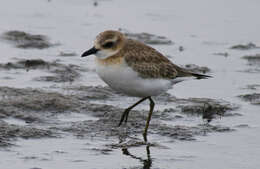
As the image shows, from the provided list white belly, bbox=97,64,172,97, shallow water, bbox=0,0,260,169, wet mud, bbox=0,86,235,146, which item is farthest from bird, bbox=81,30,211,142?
shallow water, bbox=0,0,260,169

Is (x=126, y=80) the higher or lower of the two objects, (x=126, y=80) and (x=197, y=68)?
the higher

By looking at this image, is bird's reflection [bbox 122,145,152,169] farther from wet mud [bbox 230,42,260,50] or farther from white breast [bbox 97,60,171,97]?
wet mud [bbox 230,42,260,50]

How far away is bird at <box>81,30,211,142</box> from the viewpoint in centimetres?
806

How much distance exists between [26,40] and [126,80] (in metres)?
5.38

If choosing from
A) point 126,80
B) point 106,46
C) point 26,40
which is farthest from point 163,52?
point 126,80

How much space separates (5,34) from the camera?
1312cm

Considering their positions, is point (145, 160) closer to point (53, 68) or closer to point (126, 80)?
point (126, 80)

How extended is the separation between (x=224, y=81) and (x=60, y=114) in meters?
3.49

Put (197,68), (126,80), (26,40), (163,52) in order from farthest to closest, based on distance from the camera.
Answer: (163,52) → (26,40) → (197,68) → (126,80)

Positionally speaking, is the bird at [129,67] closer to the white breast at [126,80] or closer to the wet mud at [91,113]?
the white breast at [126,80]

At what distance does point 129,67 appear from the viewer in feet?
26.7

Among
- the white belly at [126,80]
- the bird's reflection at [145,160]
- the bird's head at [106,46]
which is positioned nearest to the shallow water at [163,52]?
the bird's reflection at [145,160]

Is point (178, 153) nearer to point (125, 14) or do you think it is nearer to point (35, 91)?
point (35, 91)

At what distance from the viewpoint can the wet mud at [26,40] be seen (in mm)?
12797
